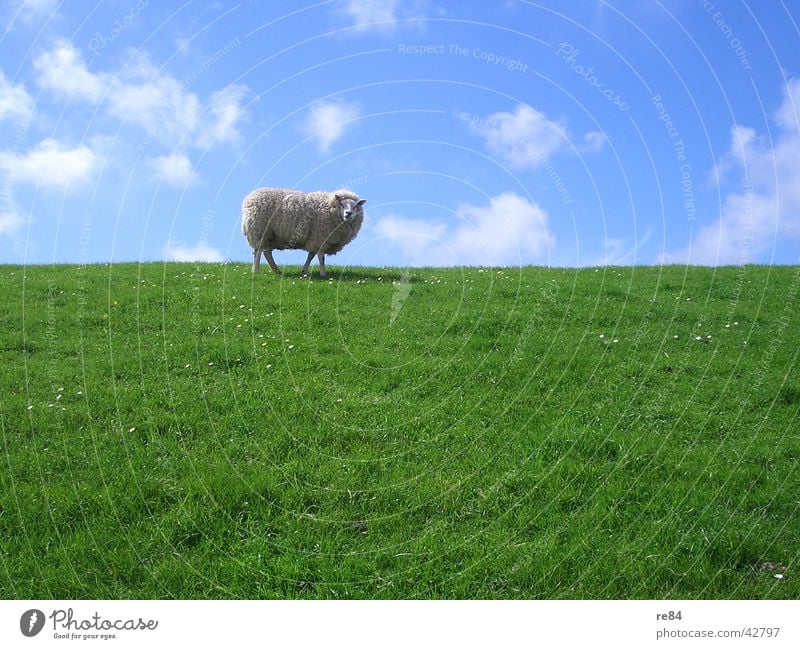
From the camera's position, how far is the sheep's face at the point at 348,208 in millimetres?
17016

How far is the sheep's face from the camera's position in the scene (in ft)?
55.8

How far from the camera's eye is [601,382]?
34.3 feet

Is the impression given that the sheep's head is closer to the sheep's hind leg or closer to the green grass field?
the sheep's hind leg

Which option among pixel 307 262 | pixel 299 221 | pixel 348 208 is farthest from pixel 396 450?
pixel 307 262

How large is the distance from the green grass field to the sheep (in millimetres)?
3195

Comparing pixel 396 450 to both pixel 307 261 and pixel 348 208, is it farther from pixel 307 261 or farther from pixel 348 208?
pixel 307 261

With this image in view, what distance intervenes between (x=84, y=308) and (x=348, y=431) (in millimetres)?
8414

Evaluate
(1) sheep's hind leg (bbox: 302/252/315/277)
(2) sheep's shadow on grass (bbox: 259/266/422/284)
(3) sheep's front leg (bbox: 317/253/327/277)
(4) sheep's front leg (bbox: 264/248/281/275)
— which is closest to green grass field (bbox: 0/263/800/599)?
(2) sheep's shadow on grass (bbox: 259/266/422/284)

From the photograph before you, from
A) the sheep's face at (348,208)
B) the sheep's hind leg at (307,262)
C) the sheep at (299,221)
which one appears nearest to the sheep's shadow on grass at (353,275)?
the sheep's hind leg at (307,262)
